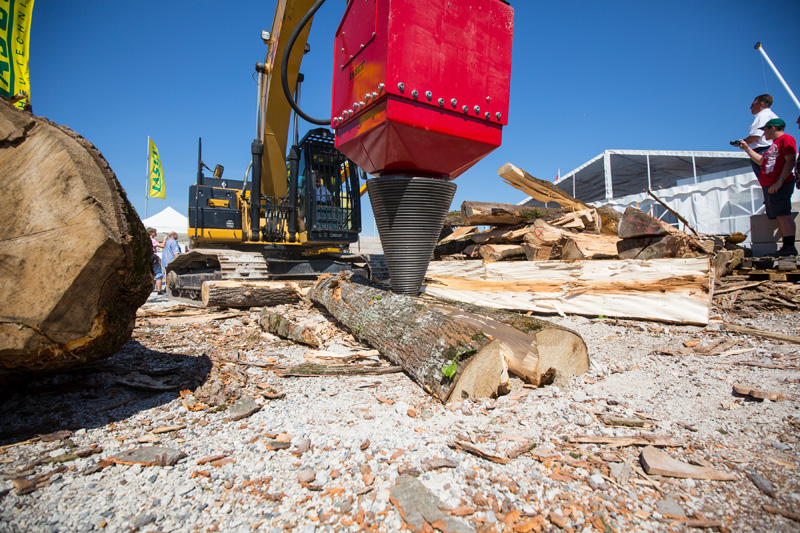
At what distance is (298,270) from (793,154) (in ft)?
24.4

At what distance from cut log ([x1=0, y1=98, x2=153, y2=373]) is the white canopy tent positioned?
26.6ft

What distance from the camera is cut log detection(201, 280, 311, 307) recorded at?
17.3 feet

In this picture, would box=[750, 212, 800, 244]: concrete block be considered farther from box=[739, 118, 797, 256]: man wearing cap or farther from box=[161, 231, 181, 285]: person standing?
box=[161, 231, 181, 285]: person standing

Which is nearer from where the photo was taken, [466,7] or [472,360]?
[472,360]

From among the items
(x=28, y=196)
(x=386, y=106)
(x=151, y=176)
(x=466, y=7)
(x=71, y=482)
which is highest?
(x=151, y=176)

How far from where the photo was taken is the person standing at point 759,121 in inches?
218

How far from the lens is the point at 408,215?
3234 millimetres

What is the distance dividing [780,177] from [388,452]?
6166 mm

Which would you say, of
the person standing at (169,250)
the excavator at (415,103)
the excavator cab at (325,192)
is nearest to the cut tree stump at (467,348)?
the excavator at (415,103)

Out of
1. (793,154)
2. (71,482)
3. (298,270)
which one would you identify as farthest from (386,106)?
(793,154)

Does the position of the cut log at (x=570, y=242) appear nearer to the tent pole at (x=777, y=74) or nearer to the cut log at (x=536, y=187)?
the cut log at (x=536, y=187)

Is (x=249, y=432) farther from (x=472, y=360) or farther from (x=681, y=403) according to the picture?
(x=681, y=403)

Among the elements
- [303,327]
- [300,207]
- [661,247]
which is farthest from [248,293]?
[661,247]

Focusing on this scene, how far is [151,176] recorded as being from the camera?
50.6ft
